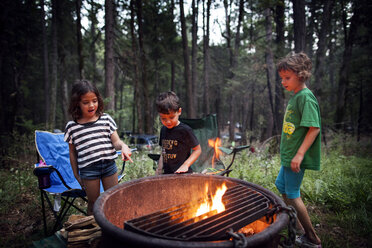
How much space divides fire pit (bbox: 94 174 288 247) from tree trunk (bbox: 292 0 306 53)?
17.0ft

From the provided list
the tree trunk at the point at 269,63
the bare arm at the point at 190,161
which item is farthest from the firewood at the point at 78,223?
the tree trunk at the point at 269,63

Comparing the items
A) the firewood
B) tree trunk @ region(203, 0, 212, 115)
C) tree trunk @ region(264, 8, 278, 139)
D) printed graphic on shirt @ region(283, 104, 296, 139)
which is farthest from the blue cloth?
tree trunk @ region(203, 0, 212, 115)

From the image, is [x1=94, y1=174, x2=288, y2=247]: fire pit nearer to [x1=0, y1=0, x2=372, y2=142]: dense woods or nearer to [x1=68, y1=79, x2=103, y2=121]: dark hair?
[x1=68, y1=79, x2=103, y2=121]: dark hair

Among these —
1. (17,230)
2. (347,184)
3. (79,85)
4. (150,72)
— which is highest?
(150,72)

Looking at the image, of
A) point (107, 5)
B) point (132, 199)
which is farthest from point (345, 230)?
point (107, 5)

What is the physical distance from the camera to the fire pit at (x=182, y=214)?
1038 millimetres

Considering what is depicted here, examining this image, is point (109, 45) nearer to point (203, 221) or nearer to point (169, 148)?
point (169, 148)

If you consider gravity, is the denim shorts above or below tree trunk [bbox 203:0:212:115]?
below

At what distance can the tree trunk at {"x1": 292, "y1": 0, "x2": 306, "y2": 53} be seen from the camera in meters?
5.30

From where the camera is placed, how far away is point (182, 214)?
1493mm

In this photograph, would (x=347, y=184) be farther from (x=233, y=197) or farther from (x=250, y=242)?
(x=250, y=242)

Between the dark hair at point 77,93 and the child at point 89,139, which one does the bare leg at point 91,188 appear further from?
the dark hair at point 77,93

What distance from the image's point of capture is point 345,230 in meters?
2.50

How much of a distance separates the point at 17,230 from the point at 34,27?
12.2 metres
